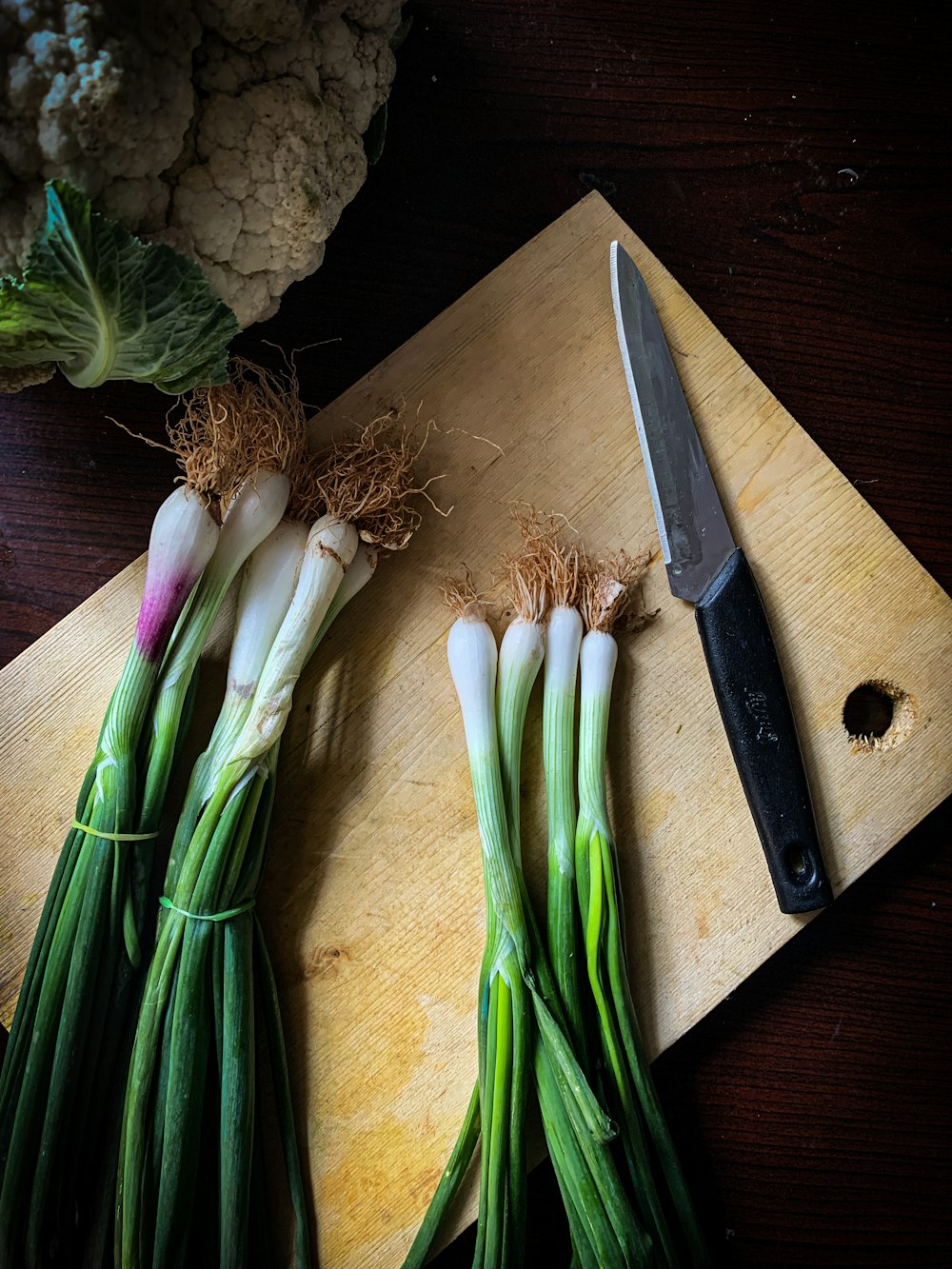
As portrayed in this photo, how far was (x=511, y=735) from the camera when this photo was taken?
1.08 m

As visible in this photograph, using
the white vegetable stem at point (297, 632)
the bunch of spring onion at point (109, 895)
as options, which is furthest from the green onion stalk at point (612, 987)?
the bunch of spring onion at point (109, 895)

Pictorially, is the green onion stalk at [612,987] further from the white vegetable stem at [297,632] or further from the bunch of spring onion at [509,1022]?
the white vegetable stem at [297,632]

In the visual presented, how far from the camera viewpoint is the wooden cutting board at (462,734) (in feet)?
3.45

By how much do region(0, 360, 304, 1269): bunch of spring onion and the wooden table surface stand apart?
0.17 meters

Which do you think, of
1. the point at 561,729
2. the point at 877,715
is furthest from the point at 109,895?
the point at 877,715

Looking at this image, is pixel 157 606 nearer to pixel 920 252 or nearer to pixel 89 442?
Answer: pixel 89 442

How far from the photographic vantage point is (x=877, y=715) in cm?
118

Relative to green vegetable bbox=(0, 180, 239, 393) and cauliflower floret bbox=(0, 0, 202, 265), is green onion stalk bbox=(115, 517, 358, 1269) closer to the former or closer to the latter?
green vegetable bbox=(0, 180, 239, 393)

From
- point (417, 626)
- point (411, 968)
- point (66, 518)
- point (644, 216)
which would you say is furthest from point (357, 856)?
point (644, 216)

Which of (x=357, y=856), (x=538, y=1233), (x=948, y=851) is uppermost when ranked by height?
(x=357, y=856)

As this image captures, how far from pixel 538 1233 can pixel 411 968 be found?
0.38 m

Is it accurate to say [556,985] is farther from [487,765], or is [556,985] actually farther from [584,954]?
[487,765]

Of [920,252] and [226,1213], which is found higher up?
[920,252]

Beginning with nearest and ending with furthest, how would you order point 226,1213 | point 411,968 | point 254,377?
point 226,1213, point 411,968, point 254,377
